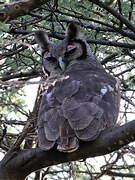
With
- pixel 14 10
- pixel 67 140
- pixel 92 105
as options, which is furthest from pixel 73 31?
pixel 14 10

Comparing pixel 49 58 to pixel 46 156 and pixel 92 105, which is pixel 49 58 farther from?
pixel 46 156

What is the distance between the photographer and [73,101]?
4254 mm

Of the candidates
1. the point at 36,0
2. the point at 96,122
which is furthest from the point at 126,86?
the point at 36,0

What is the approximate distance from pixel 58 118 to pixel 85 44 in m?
2.28

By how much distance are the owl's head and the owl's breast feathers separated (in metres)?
0.74

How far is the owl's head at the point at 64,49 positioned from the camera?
5859mm

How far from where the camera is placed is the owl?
3.79 m

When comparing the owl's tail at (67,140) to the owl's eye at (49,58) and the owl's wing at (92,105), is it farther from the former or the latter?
the owl's eye at (49,58)

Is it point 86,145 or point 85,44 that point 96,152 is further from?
point 85,44

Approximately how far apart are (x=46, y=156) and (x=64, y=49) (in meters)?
2.49

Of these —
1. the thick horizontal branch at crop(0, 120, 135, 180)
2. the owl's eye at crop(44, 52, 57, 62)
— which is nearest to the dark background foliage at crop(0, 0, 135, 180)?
the thick horizontal branch at crop(0, 120, 135, 180)

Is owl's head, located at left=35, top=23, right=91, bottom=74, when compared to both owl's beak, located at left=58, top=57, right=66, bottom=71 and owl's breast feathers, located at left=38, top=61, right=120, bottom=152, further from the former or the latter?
owl's breast feathers, located at left=38, top=61, right=120, bottom=152

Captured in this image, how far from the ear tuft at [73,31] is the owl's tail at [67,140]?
2.14 meters

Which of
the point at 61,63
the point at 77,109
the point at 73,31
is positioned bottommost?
the point at 77,109
